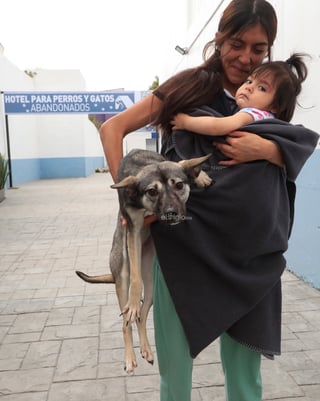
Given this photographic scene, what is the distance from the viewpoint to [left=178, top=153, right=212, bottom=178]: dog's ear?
1.55 m

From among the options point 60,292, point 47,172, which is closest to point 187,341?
point 60,292

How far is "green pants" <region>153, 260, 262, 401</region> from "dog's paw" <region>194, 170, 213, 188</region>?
423 millimetres

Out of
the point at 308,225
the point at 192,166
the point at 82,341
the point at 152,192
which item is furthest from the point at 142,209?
the point at 308,225

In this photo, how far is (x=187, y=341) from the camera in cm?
169

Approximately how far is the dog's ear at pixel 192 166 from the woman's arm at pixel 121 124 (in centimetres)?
35

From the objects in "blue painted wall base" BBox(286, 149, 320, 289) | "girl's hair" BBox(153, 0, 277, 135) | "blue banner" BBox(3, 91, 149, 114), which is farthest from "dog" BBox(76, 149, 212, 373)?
"blue banner" BBox(3, 91, 149, 114)

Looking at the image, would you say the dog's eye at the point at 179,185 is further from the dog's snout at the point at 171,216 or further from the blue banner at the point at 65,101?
the blue banner at the point at 65,101

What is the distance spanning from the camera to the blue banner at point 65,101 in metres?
14.1

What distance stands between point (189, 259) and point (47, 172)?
22.6 metres

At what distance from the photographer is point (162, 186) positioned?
152 cm

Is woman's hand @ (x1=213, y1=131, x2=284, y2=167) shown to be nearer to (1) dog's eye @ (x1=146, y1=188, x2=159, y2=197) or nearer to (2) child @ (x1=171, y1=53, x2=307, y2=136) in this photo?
(2) child @ (x1=171, y1=53, x2=307, y2=136)

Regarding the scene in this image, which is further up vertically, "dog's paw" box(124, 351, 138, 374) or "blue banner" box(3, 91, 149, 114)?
"blue banner" box(3, 91, 149, 114)

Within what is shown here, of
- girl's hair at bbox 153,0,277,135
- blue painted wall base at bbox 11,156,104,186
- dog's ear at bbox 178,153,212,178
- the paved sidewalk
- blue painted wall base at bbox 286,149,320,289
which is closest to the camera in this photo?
dog's ear at bbox 178,153,212,178

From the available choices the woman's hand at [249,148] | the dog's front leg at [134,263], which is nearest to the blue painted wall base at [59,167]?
the dog's front leg at [134,263]
